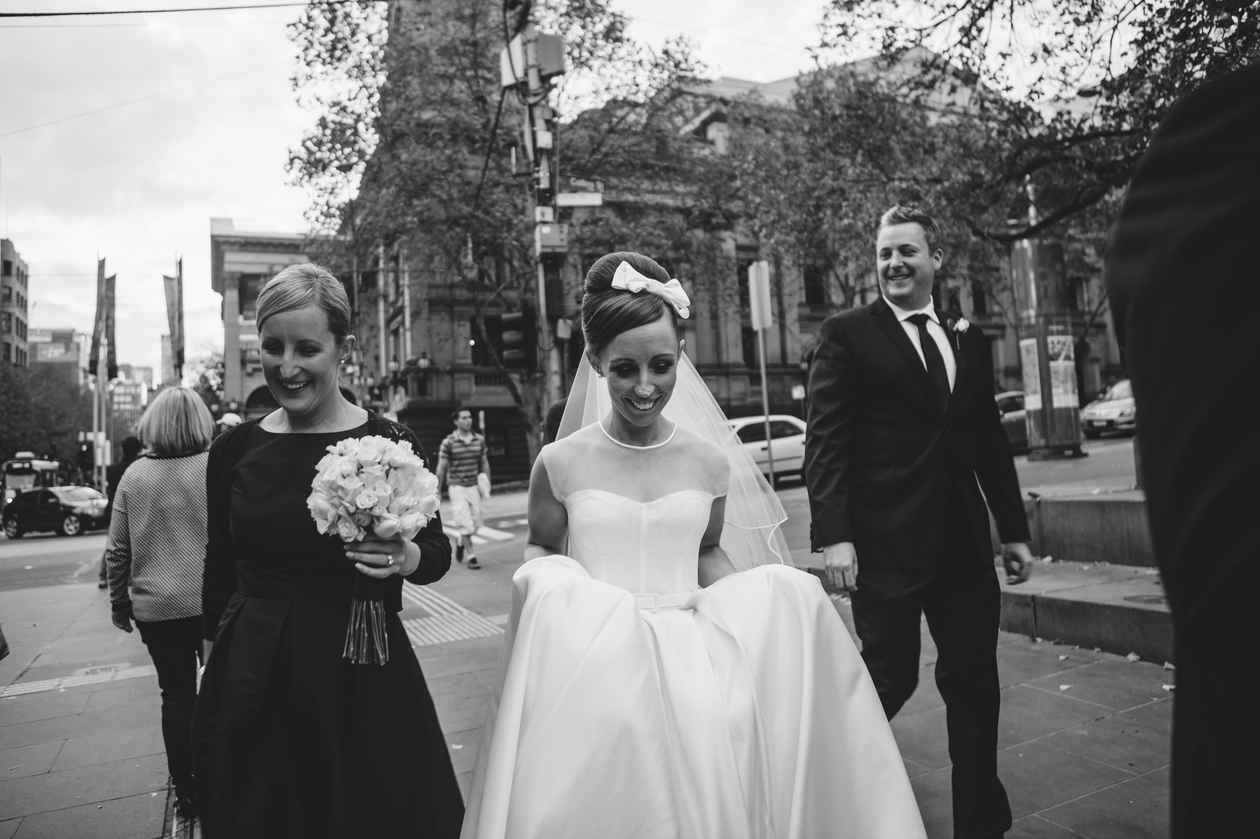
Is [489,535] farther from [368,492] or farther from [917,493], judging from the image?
[368,492]

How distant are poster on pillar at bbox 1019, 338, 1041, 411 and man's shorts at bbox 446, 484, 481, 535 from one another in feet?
34.5

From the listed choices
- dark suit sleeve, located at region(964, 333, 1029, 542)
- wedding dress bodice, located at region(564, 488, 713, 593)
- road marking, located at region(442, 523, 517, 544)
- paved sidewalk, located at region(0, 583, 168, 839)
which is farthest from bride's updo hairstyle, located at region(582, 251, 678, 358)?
road marking, located at region(442, 523, 517, 544)

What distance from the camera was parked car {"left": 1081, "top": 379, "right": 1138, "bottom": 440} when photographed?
2345cm

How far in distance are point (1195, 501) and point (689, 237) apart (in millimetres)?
25504

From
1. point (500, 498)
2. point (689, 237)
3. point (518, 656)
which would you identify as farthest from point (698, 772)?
point (689, 237)

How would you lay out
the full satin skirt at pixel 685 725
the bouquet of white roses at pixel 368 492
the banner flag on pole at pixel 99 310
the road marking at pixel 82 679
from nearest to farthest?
the full satin skirt at pixel 685 725 → the bouquet of white roses at pixel 368 492 → the road marking at pixel 82 679 → the banner flag on pole at pixel 99 310

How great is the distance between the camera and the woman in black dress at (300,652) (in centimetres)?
221

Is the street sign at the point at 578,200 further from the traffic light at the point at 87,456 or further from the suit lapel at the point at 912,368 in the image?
the traffic light at the point at 87,456

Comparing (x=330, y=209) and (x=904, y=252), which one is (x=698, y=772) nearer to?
(x=904, y=252)

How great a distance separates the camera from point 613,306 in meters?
2.52

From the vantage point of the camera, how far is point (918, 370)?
3061 millimetres

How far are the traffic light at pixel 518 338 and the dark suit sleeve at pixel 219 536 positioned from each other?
8.34 metres

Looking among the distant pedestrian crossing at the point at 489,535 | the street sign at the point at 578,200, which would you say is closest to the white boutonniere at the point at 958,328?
the street sign at the point at 578,200

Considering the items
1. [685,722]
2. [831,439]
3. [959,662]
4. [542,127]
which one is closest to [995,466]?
[831,439]
